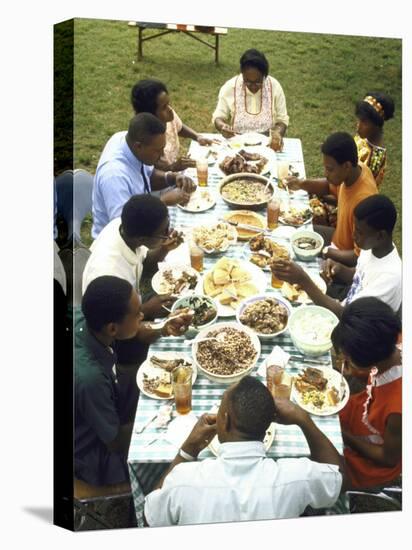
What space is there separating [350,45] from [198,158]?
139 centimetres

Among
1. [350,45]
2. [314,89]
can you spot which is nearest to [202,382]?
[314,89]

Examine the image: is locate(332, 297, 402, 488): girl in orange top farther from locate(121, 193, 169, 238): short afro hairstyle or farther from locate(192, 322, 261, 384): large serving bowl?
locate(121, 193, 169, 238): short afro hairstyle

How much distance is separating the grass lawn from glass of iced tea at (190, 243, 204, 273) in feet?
2.38

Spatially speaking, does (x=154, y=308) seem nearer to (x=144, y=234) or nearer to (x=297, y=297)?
(x=144, y=234)

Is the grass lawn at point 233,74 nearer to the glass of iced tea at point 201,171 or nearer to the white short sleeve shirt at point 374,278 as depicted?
the glass of iced tea at point 201,171

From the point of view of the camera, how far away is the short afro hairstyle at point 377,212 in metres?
7.01

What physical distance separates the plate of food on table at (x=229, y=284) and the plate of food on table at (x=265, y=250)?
11cm

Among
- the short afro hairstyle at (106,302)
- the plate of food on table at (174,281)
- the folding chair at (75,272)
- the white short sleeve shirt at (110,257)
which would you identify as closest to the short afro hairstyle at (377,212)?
the plate of food on table at (174,281)

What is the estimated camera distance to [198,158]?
6.90 m

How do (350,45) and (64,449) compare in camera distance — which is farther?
(350,45)

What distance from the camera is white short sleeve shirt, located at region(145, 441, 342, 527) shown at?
6449 mm

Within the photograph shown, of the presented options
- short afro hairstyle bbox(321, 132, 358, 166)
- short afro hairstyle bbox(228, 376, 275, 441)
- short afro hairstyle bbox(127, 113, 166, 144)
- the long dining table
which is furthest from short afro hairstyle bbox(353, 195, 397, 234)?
short afro hairstyle bbox(127, 113, 166, 144)

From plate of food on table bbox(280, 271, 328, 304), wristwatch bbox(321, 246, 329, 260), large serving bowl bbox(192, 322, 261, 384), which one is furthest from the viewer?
wristwatch bbox(321, 246, 329, 260)

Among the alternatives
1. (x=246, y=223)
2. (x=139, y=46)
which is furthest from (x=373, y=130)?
(x=139, y=46)
